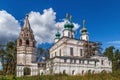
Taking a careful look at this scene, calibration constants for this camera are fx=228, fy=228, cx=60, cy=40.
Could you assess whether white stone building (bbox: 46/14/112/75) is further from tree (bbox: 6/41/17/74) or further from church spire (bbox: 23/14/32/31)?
tree (bbox: 6/41/17/74)

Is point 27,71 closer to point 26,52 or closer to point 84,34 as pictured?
point 26,52

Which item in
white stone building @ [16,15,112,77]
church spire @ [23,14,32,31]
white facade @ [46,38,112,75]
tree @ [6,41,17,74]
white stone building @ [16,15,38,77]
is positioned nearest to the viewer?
white facade @ [46,38,112,75]

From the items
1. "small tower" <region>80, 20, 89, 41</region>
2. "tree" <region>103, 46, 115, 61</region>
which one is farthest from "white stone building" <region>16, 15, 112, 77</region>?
"tree" <region>103, 46, 115, 61</region>

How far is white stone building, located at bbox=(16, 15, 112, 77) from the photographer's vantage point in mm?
48031

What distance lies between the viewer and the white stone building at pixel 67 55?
48031mm

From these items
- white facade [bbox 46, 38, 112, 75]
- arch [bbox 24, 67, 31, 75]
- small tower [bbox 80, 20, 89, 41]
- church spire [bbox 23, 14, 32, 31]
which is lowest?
arch [bbox 24, 67, 31, 75]

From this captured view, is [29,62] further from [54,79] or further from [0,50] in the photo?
[54,79]

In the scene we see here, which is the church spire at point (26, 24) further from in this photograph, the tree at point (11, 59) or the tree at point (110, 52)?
the tree at point (110, 52)

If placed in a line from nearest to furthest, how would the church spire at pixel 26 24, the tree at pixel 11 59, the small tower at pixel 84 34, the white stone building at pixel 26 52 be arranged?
the white stone building at pixel 26 52 → the church spire at pixel 26 24 → the tree at pixel 11 59 → the small tower at pixel 84 34

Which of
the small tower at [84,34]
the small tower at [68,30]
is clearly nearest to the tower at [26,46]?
the small tower at [68,30]

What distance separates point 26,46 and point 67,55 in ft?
32.2

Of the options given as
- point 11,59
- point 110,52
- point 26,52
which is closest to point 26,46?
point 26,52

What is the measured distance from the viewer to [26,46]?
52.9m

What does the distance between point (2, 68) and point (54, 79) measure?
140 feet
